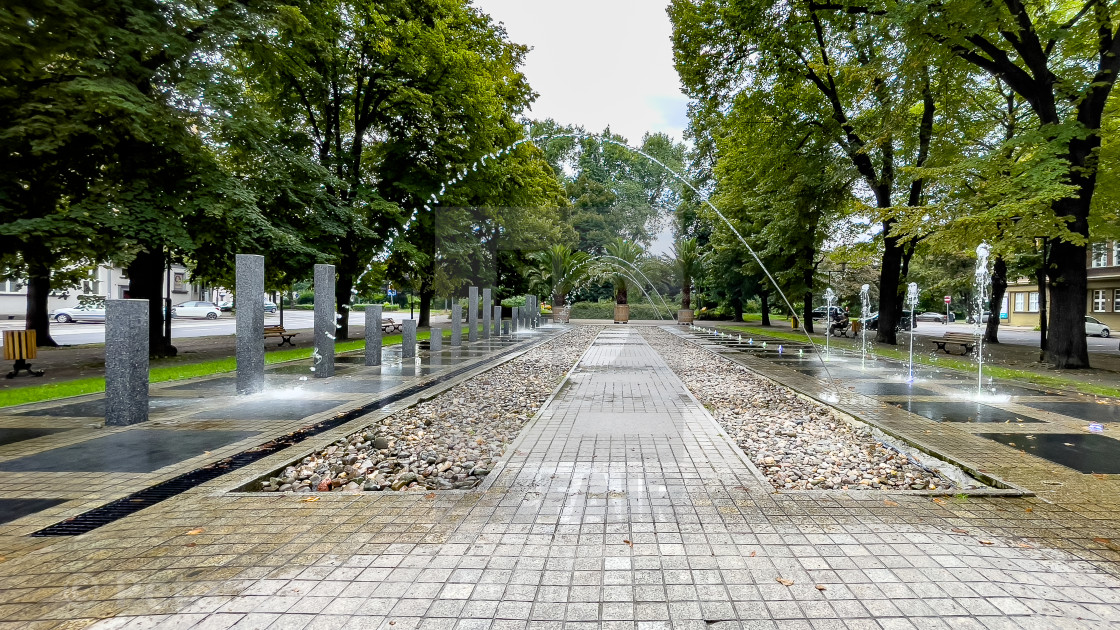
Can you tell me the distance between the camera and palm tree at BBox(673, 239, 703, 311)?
149ft

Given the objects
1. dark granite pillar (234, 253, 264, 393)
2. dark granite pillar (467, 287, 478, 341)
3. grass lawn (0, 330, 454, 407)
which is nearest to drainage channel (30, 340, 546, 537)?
dark granite pillar (234, 253, 264, 393)

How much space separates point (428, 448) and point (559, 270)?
4064cm

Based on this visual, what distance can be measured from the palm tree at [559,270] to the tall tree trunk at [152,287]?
3078 centimetres

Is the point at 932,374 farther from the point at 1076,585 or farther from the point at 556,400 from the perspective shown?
the point at 1076,585

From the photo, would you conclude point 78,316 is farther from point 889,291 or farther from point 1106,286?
point 1106,286

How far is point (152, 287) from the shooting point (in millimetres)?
15406

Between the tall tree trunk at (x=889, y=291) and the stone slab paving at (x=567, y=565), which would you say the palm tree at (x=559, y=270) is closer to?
the tall tree trunk at (x=889, y=291)

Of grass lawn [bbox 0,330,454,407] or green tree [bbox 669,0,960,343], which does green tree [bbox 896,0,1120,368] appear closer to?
green tree [bbox 669,0,960,343]

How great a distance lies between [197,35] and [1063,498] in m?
17.8

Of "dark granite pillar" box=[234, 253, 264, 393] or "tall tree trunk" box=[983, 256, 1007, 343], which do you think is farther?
"tall tree trunk" box=[983, 256, 1007, 343]

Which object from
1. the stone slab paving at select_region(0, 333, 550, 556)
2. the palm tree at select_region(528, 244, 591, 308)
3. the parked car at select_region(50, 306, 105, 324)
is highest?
the palm tree at select_region(528, 244, 591, 308)

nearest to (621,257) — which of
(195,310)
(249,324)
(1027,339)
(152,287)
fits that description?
(1027,339)

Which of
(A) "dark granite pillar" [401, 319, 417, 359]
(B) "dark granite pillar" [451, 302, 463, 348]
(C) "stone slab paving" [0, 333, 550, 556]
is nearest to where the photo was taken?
(C) "stone slab paving" [0, 333, 550, 556]

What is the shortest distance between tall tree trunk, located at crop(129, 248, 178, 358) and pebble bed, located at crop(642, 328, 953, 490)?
14.6 meters
